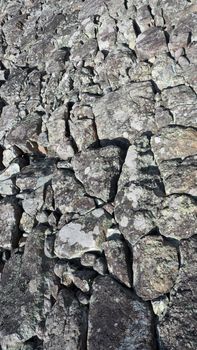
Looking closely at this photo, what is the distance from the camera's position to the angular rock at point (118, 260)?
7166mm

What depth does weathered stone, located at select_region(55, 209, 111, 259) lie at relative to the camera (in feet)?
26.2

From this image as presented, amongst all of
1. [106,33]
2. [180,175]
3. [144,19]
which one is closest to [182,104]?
[180,175]

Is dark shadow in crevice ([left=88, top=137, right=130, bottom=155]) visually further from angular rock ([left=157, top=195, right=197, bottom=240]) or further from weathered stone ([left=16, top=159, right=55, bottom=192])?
angular rock ([left=157, top=195, right=197, bottom=240])

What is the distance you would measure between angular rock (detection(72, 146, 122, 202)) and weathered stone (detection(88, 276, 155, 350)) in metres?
2.17

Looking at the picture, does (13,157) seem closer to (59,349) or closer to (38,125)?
(38,125)

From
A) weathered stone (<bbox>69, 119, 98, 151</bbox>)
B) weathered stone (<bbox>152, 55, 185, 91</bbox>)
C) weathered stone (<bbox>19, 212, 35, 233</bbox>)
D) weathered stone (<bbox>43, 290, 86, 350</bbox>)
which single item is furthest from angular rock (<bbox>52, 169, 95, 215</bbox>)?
weathered stone (<bbox>152, 55, 185, 91</bbox>)

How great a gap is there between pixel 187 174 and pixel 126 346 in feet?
11.1

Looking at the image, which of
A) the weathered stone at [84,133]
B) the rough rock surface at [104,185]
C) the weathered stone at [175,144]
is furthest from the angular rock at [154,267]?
the weathered stone at [84,133]

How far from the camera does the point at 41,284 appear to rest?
26.1ft

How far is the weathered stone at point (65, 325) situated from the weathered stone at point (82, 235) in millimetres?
933

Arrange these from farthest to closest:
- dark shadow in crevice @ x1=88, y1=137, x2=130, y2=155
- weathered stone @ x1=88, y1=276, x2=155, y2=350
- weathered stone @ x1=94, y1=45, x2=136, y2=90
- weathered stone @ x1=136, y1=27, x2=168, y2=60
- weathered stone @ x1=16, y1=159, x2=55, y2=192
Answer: weathered stone @ x1=94, y1=45, x2=136, y2=90, weathered stone @ x1=136, y1=27, x2=168, y2=60, weathered stone @ x1=16, y1=159, x2=55, y2=192, dark shadow in crevice @ x1=88, y1=137, x2=130, y2=155, weathered stone @ x1=88, y1=276, x2=155, y2=350

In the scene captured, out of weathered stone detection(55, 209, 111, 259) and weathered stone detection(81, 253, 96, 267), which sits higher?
weathered stone detection(55, 209, 111, 259)

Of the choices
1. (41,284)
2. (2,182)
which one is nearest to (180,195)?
(41,284)

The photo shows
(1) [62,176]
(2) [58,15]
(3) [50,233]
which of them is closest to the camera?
(3) [50,233]
